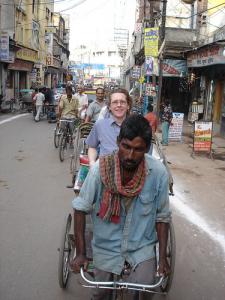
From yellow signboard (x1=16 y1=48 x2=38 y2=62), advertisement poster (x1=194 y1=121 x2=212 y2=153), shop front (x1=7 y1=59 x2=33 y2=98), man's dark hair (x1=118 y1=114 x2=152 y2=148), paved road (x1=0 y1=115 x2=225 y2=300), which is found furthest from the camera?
yellow signboard (x1=16 y1=48 x2=38 y2=62)

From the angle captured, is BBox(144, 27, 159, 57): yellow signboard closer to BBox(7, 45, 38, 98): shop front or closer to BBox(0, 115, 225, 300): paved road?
BBox(0, 115, 225, 300): paved road

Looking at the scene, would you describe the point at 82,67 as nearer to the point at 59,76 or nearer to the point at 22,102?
the point at 59,76

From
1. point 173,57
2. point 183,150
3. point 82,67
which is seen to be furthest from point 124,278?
point 82,67

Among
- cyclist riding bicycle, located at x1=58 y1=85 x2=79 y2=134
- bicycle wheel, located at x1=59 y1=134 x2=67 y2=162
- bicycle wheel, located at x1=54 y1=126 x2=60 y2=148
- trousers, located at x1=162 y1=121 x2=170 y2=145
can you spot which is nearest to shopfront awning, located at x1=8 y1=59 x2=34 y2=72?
trousers, located at x1=162 y1=121 x2=170 y2=145

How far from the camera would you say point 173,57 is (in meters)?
23.2

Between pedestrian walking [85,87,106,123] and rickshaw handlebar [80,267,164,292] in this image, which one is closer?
rickshaw handlebar [80,267,164,292]

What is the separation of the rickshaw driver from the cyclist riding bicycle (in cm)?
887

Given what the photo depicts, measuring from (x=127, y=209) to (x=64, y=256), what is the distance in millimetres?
1496

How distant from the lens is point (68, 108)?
460 inches

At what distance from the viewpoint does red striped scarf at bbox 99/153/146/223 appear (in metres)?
2.69

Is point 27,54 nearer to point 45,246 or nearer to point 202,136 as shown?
point 202,136

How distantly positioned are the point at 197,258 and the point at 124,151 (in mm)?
2809

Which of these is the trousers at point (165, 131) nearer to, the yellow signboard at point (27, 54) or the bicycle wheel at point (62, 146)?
the bicycle wheel at point (62, 146)

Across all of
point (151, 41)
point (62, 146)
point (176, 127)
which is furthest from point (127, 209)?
point (151, 41)
